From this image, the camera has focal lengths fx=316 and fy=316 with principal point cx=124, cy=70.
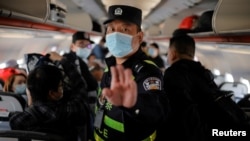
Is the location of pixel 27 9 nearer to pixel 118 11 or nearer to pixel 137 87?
pixel 118 11

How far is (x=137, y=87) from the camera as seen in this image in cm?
179

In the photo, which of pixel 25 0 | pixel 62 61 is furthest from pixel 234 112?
pixel 25 0

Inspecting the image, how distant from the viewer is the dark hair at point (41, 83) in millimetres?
2111

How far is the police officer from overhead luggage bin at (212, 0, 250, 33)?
1.17m


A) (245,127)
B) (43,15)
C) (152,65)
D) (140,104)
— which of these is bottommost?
(245,127)

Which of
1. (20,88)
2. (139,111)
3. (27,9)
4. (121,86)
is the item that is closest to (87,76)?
(20,88)

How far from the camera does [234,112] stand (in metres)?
2.34

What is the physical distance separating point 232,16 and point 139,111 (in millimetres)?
1795

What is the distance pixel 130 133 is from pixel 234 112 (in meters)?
0.90

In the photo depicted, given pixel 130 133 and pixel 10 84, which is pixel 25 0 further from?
pixel 130 133

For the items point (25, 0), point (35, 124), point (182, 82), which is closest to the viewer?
point (35, 124)

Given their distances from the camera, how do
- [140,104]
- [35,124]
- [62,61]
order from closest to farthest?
[140,104] < [35,124] < [62,61]

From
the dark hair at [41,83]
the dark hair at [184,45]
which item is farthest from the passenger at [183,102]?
the dark hair at [41,83]

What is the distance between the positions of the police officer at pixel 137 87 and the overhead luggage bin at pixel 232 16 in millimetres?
1170
